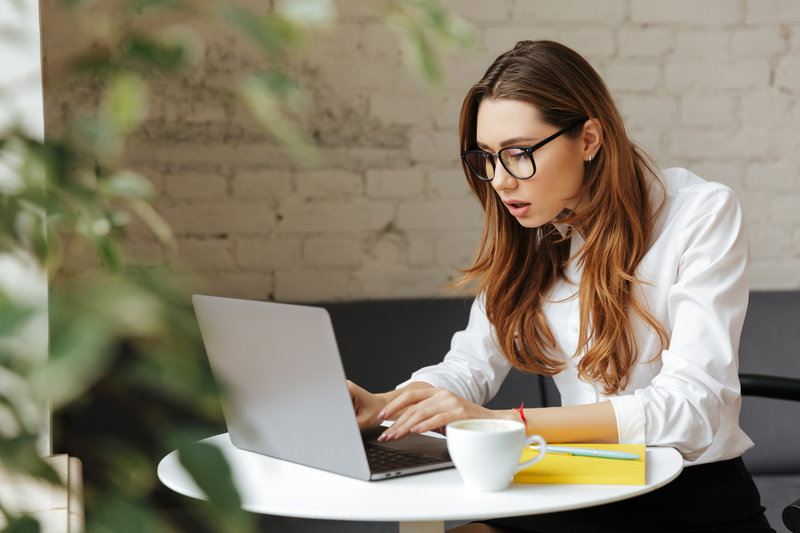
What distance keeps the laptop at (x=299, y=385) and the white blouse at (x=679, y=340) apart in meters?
0.34

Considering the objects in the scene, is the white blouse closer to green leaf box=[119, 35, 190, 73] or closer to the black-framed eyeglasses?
the black-framed eyeglasses

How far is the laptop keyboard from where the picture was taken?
1053 mm

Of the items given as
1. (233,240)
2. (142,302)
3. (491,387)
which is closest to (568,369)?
(491,387)

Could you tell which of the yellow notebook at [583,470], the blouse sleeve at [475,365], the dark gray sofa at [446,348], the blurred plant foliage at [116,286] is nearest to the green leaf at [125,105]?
the blurred plant foliage at [116,286]

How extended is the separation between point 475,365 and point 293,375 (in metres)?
0.66

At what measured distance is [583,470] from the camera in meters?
1.03

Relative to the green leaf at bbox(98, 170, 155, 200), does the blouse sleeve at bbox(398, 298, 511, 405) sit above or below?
below

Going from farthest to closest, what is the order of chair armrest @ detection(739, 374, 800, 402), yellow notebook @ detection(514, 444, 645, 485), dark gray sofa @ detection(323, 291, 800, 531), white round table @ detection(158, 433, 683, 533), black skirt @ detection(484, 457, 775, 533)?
dark gray sofa @ detection(323, 291, 800, 531) → chair armrest @ detection(739, 374, 800, 402) → black skirt @ detection(484, 457, 775, 533) → yellow notebook @ detection(514, 444, 645, 485) → white round table @ detection(158, 433, 683, 533)

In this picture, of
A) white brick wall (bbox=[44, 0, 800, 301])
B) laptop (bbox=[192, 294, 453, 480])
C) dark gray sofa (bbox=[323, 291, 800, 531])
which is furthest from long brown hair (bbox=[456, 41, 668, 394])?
white brick wall (bbox=[44, 0, 800, 301])

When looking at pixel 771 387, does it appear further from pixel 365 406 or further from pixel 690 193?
pixel 365 406

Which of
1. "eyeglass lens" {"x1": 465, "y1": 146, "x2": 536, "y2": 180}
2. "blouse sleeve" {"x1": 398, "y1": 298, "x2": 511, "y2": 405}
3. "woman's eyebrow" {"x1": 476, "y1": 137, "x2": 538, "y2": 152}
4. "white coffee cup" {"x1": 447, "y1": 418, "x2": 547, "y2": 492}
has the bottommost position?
"blouse sleeve" {"x1": 398, "y1": 298, "x2": 511, "y2": 405}

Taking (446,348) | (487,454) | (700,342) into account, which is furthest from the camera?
(446,348)

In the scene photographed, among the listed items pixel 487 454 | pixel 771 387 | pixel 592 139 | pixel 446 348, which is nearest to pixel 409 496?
pixel 487 454

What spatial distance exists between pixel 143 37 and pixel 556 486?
0.87 m
